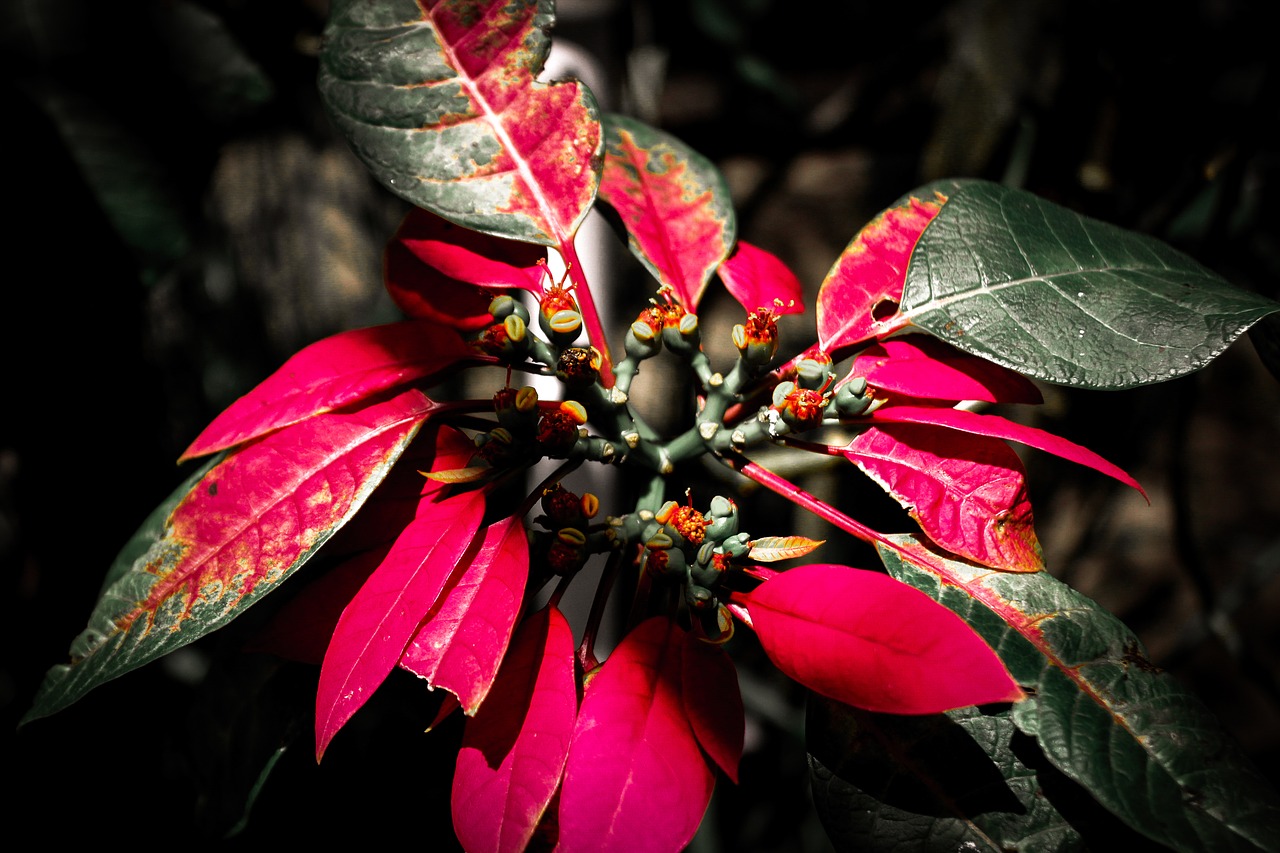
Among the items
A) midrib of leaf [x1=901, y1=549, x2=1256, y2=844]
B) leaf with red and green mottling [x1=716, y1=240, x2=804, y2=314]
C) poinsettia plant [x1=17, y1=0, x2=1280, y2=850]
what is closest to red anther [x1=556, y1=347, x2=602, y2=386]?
poinsettia plant [x1=17, y1=0, x2=1280, y2=850]

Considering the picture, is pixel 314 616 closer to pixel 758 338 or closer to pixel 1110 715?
pixel 758 338

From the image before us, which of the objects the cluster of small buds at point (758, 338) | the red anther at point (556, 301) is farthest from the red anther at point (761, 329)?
the red anther at point (556, 301)

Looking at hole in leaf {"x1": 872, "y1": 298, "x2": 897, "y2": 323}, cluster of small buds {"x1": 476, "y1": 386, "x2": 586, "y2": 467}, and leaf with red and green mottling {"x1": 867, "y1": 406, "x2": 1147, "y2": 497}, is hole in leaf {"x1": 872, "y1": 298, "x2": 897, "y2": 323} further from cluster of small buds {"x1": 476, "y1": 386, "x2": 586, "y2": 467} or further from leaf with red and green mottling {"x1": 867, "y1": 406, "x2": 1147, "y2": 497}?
cluster of small buds {"x1": 476, "y1": 386, "x2": 586, "y2": 467}

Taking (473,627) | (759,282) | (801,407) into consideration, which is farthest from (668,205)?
(473,627)

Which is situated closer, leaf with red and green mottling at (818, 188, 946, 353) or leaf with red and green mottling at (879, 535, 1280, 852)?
leaf with red and green mottling at (879, 535, 1280, 852)

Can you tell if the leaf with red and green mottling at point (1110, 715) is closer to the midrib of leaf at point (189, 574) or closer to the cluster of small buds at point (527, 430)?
the cluster of small buds at point (527, 430)
